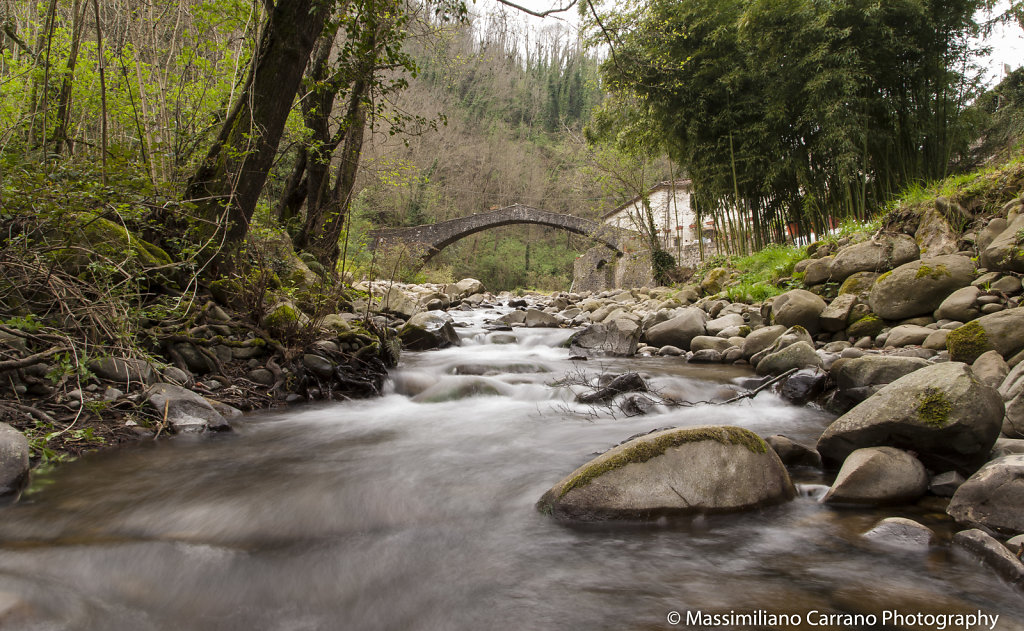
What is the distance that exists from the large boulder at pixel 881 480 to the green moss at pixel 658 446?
389 millimetres

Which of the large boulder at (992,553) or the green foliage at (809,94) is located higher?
the green foliage at (809,94)

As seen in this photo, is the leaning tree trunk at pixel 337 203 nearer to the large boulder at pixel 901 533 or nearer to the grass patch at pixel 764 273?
the large boulder at pixel 901 533

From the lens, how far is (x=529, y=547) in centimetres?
226

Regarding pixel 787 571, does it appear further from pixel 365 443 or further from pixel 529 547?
pixel 365 443

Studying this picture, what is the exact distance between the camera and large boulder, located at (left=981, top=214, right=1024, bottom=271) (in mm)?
5098

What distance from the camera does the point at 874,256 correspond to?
22.9ft

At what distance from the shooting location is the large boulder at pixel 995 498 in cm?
202

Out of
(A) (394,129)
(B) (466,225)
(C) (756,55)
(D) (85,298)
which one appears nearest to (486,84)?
(B) (466,225)

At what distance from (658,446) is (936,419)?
127cm

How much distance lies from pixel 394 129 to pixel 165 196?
7.31 feet

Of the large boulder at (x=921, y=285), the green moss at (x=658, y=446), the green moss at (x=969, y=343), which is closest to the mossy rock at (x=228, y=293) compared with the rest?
the green moss at (x=658, y=446)

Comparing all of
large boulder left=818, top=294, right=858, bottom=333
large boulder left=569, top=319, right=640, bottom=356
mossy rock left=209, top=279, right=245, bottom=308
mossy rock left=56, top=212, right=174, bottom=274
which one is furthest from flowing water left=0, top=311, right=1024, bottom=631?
large boulder left=569, top=319, right=640, bottom=356

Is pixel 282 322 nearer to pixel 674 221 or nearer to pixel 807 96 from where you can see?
pixel 807 96

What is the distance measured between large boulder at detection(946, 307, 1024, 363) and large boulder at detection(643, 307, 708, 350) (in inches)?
149
